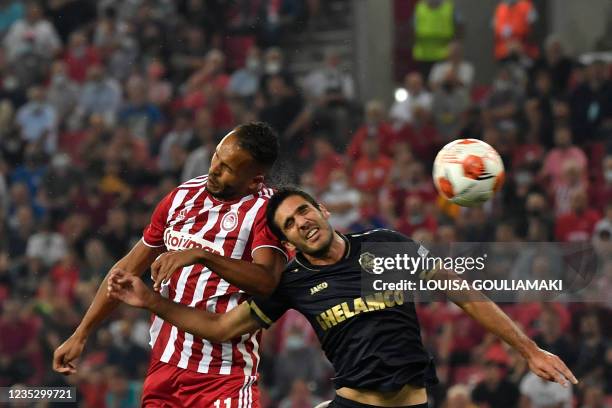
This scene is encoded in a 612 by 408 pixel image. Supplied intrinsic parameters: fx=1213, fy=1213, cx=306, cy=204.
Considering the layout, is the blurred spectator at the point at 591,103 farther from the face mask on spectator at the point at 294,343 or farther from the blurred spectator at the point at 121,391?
the blurred spectator at the point at 121,391

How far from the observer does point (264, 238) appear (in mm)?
5621

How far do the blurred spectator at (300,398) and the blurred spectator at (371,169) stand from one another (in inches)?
90.1

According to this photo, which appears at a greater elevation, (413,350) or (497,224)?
(413,350)

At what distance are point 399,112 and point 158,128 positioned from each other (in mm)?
3040

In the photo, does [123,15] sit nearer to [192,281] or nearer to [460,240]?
[460,240]

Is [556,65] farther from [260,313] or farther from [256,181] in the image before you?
[260,313]

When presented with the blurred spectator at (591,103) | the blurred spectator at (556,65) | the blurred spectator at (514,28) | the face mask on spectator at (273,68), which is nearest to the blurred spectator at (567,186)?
the blurred spectator at (591,103)

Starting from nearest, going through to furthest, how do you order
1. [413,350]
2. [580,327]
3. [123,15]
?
[413,350] → [580,327] → [123,15]

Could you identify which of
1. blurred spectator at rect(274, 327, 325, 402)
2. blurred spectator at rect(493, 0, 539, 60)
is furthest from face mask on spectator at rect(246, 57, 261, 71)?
blurred spectator at rect(274, 327, 325, 402)

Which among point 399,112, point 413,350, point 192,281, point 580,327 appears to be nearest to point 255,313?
point 192,281

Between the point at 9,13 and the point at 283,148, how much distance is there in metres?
8.31

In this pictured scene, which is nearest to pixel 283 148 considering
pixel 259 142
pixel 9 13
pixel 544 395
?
pixel 544 395

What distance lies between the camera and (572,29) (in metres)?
12.7

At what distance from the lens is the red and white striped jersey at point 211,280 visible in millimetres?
5734
